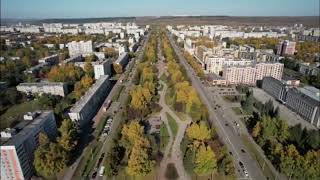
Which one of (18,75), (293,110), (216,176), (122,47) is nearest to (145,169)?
(216,176)

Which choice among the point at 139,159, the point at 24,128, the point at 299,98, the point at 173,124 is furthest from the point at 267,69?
the point at 24,128

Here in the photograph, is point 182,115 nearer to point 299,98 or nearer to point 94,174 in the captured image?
point 94,174

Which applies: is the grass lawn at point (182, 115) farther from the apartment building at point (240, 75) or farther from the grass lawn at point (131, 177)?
the apartment building at point (240, 75)

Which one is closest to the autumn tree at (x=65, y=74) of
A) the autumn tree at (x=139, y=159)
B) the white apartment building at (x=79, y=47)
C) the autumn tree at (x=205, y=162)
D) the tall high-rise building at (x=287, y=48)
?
the white apartment building at (x=79, y=47)

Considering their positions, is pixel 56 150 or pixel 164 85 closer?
pixel 56 150

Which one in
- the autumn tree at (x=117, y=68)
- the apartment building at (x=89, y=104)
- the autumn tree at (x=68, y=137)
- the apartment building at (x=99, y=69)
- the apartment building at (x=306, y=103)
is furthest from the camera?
the autumn tree at (x=117, y=68)

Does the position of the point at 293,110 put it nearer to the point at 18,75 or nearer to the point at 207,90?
the point at 207,90
